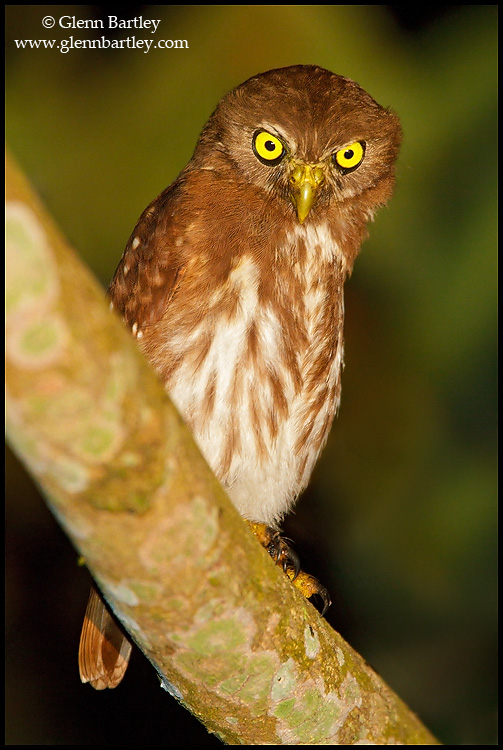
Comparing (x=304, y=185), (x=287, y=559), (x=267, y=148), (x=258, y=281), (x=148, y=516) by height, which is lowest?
(x=287, y=559)

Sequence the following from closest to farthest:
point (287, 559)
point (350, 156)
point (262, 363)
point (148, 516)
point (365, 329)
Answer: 1. point (148, 516)
2. point (262, 363)
3. point (287, 559)
4. point (350, 156)
5. point (365, 329)

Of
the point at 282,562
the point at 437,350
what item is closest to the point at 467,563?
the point at 437,350

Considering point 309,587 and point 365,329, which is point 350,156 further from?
point 365,329

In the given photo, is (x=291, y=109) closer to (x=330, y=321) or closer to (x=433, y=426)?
(x=330, y=321)

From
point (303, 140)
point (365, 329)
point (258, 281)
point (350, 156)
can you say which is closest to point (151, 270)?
point (258, 281)

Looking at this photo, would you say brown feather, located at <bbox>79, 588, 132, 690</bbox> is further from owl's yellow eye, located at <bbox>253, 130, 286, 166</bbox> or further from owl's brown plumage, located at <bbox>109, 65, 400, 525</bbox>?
owl's yellow eye, located at <bbox>253, 130, 286, 166</bbox>

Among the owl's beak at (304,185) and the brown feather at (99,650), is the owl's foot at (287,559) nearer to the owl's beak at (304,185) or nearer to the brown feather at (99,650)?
the brown feather at (99,650)

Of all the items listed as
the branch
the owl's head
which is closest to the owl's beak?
the owl's head
